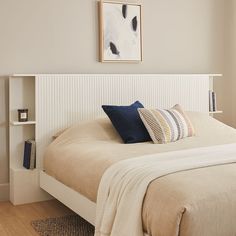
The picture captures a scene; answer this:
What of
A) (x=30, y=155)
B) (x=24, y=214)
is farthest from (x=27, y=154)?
(x=24, y=214)

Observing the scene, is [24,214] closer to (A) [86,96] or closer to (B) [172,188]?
(A) [86,96]

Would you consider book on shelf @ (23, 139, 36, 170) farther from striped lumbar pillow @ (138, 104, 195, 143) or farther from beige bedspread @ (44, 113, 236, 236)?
striped lumbar pillow @ (138, 104, 195, 143)

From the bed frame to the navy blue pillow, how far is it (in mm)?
373

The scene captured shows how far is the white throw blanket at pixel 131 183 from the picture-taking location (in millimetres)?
2246

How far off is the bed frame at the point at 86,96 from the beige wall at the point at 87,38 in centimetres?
16

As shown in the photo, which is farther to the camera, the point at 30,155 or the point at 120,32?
the point at 120,32

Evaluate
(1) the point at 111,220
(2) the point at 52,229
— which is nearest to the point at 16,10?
(2) the point at 52,229

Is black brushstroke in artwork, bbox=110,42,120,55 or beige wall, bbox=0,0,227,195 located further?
black brushstroke in artwork, bbox=110,42,120,55

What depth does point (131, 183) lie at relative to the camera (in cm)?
233

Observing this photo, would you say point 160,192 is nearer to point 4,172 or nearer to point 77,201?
point 77,201

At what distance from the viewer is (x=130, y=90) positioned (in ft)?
13.5

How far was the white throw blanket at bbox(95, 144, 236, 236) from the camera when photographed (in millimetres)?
2246

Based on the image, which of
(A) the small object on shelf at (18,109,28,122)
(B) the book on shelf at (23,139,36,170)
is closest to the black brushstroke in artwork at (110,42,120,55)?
(A) the small object on shelf at (18,109,28,122)

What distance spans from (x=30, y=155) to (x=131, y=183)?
1.56 meters
